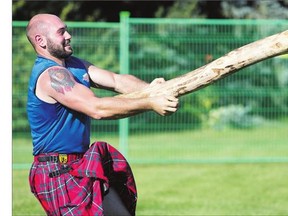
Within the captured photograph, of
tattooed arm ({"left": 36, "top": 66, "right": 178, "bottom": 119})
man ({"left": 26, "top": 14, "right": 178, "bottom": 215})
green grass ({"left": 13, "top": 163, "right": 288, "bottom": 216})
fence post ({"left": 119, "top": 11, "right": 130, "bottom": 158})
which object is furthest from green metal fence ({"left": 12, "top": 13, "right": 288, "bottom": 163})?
tattooed arm ({"left": 36, "top": 66, "right": 178, "bottom": 119})

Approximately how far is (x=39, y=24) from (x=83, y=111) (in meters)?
0.64

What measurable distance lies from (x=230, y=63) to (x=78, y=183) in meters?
1.09

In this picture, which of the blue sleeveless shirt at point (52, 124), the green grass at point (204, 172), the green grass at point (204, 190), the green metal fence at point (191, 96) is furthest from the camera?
the green metal fence at point (191, 96)

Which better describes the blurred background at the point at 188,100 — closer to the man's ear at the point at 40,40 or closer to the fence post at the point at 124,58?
the fence post at the point at 124,58

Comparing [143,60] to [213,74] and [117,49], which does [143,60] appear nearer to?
[117,49]

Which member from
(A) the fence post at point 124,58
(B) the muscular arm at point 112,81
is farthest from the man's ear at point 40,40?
Answer: (A) the fence post at point 124,58

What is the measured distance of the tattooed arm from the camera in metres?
4.47

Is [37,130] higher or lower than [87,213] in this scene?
higher

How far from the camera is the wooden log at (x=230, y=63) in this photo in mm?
4457

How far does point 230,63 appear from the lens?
4516mm

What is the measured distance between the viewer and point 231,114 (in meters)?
14.0

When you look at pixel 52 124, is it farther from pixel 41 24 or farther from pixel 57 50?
pixel 41 24

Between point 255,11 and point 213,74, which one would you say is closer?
point 213,74

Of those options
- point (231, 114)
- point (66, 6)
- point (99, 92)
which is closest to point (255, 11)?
point (66, 6)
